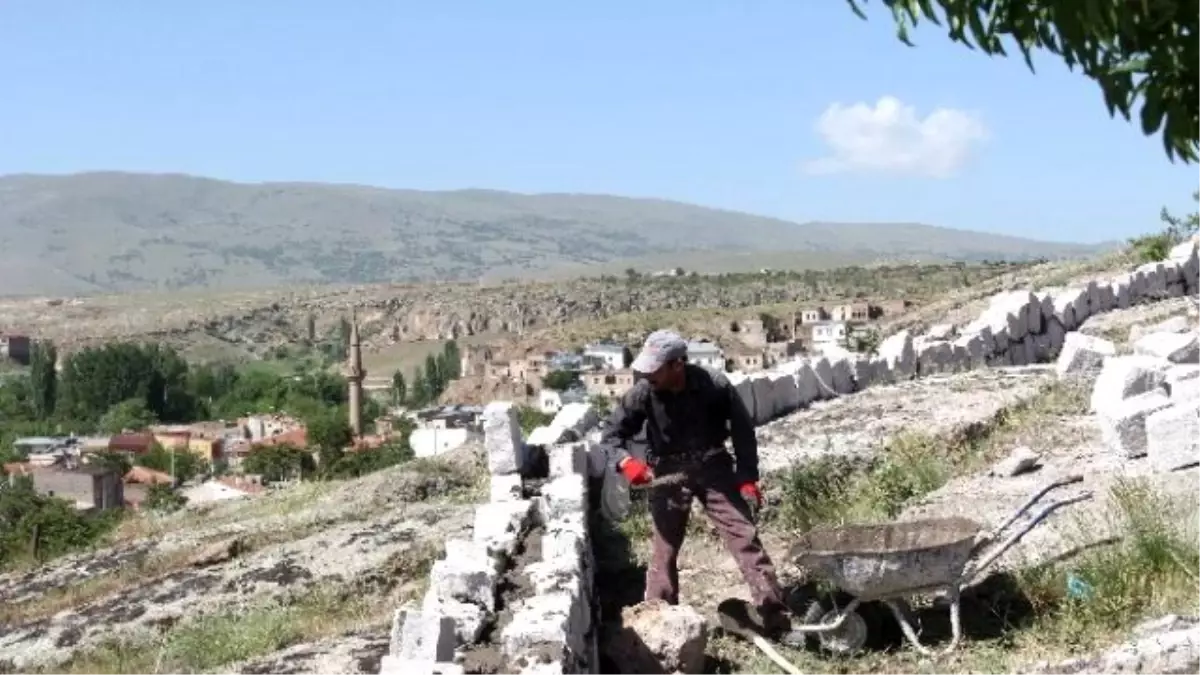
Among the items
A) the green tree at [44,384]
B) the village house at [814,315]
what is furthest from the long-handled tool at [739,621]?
the green tree at [44,384]

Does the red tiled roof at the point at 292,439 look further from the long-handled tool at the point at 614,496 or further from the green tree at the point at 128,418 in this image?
the long-handled tool at the point at 614,496

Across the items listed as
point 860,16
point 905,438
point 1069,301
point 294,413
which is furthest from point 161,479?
point 860,16

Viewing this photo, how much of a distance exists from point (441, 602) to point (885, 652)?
1.98m

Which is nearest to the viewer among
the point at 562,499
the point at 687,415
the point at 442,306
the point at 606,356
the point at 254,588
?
the point at 687,415

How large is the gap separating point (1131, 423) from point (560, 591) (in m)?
4.54

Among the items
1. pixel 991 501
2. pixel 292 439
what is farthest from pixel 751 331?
pixel 991 501

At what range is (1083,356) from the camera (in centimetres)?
1282

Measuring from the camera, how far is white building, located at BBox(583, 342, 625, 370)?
82312 millimetres

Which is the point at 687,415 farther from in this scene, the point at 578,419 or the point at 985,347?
the point at 985,347

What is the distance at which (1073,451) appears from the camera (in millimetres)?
9547

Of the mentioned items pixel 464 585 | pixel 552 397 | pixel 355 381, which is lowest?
pixel 552 397

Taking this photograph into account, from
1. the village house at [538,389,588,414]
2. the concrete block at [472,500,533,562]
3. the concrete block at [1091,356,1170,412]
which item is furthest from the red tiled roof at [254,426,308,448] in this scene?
the concrete block at [472,500,533,562]

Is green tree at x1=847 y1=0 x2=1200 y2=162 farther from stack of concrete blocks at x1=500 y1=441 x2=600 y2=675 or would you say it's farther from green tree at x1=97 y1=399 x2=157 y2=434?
green tree at x1=97 y1=399 x2=157 y2=434

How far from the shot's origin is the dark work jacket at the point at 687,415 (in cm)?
686
